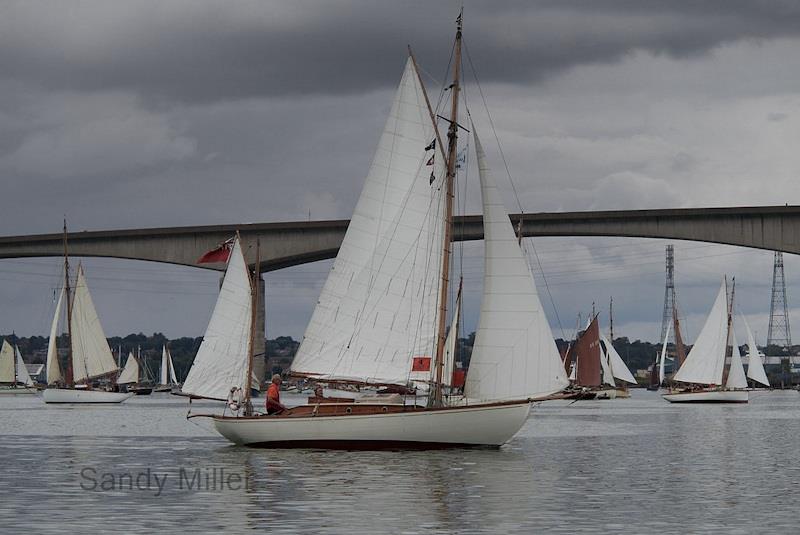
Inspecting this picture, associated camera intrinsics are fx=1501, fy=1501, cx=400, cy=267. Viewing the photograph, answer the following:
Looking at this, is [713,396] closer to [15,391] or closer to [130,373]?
[130,373]

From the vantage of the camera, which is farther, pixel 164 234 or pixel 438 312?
pixel 164 234

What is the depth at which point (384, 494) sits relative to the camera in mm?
27625

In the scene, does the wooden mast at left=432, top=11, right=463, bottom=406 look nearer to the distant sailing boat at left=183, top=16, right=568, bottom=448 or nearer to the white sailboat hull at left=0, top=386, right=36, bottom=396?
the distant sailing boat at left=183, top=16, right=568, bottom=448

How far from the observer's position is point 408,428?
3838cm

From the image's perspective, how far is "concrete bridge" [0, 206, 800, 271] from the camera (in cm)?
10031

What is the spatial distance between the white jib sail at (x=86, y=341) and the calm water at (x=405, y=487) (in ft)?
167

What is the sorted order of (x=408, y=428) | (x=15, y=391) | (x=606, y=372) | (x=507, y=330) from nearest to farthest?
(x=507, y=330) < (x=408, y=428) < (x=606, y=372) < (x=15, y=391)

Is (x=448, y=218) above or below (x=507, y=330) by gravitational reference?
above

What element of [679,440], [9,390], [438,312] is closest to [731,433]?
[679,440]

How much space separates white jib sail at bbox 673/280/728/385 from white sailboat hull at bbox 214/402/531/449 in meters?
63.6

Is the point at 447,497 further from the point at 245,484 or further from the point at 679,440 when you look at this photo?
the point at 679,440

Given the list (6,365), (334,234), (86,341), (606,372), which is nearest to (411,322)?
(86,341)

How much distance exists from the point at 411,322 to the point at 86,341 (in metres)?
64.2

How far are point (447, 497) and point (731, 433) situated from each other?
31.1 m
